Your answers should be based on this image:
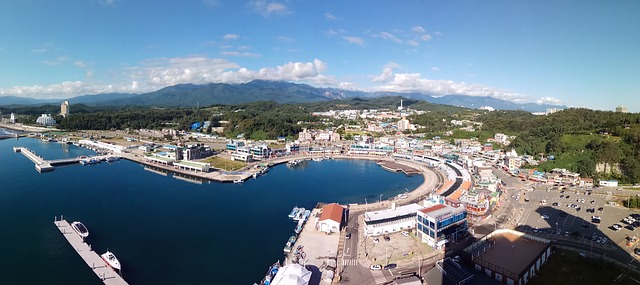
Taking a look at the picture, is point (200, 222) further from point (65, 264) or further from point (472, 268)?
point (472, 268)

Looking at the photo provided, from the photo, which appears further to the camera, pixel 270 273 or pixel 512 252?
pixel 512 252

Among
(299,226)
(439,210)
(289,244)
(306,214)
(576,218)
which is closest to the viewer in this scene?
(289,244)

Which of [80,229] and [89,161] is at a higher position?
[89,161]

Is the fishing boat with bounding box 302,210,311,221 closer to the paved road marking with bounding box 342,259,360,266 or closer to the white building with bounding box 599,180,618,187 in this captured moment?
the paved road marking with bounding box 342,259,360,266

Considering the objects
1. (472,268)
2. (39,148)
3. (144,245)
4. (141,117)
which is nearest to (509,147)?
(472,268)

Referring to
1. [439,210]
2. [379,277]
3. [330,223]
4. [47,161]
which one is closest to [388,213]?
[439,210]

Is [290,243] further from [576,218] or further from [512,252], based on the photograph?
[576,218]

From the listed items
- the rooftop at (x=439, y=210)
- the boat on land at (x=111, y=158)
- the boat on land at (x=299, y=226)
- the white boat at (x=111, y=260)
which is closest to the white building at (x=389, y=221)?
the rooftop at (x=439, y=210)
